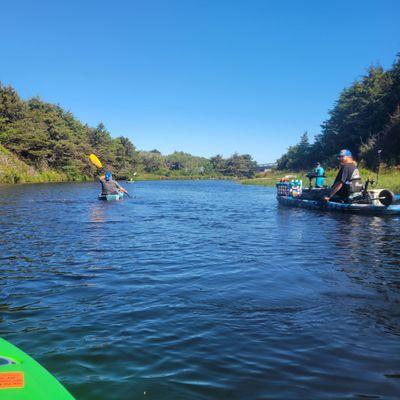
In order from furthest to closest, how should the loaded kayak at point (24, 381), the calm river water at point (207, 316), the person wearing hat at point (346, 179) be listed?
the person wearing hat at point (346, 179) → the calm river water at point (207, 316) → the loaded kayak at point (24, 381)


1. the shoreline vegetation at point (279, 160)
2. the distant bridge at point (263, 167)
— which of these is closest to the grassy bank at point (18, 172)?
the shoreline vegetation at point (279, 160)

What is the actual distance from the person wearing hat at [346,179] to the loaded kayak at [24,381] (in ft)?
51.4

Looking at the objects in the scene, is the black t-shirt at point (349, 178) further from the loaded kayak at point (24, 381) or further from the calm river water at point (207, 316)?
the loaded kayak at point (24, 381)

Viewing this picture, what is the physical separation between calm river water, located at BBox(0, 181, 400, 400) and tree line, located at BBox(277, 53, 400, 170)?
31909 mm

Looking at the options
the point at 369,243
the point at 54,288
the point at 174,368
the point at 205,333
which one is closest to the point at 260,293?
the point at 205,333

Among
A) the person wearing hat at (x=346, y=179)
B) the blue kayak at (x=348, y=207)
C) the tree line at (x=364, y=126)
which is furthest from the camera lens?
the tree line at (x=364, y=126)

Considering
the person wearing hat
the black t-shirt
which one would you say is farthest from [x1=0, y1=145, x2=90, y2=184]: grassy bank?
the black t-shirt

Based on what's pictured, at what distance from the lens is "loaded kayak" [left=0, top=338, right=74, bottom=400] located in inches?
104

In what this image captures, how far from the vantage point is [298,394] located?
11.2ft

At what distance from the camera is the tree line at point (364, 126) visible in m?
41.0

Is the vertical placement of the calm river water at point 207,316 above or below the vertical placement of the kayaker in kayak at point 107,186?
below

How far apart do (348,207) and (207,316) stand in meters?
13.6

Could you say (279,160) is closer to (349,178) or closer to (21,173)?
(21,173)

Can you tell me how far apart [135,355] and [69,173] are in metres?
64.1
